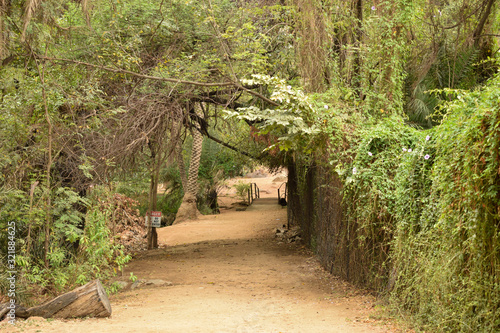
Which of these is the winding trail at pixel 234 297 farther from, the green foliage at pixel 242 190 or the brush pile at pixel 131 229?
the green foliage at pixel 242 190

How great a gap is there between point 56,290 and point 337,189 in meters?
4.83

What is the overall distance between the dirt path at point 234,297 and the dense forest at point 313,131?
57 centimetres

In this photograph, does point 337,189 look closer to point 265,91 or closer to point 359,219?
point 359,219

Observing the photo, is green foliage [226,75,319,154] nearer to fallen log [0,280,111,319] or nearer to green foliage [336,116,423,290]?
green foliage [336,116,423,290]

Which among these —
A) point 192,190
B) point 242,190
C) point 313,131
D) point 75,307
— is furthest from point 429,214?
point 242,190

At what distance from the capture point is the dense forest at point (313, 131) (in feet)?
14.5

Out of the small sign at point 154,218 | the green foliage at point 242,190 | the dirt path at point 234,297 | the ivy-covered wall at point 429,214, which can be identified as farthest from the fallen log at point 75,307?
the green foliage at point 242,190

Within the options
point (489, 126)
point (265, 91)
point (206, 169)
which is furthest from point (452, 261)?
point (206, 169)

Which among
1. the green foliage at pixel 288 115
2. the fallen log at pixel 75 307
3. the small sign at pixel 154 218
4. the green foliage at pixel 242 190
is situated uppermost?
the green foliage at pixel 288 115

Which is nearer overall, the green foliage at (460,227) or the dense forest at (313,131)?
the green foliage at (460,227)

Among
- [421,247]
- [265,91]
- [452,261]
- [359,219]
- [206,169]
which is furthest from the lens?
[206,169]

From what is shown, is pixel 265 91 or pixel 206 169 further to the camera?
pixel 206 169

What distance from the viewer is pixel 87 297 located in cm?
618

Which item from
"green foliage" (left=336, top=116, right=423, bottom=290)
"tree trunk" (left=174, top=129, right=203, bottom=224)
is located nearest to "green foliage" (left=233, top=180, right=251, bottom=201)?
"tree trunk" (left=174, top=129, right=203, bottom=224)
